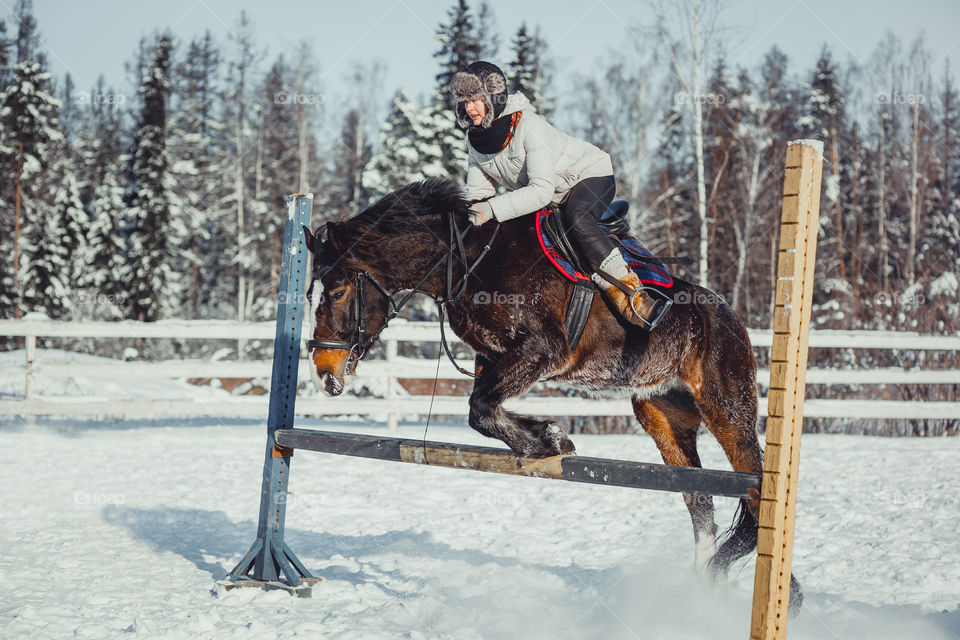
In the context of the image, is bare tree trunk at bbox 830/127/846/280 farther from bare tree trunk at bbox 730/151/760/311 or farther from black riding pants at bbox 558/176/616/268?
black riding pants at bbox 558/176/616/268

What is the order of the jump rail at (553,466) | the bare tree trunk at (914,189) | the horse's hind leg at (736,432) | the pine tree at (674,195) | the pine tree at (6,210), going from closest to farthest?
the jump rail at (553,466)
the horse's hind leg at (736,432)
the pine tree at (674,195)
the bare tree trunk at (914,189)
the pine tree at (6,210)

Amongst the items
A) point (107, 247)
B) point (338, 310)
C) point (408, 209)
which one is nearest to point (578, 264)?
point (408, 209)

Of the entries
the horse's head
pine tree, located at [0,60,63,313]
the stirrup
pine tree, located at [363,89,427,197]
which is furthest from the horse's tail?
pine tree, located at [0,60,63,313]

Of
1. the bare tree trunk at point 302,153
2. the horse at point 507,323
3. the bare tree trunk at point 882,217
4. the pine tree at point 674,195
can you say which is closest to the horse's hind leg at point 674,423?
the horse at point 507,323

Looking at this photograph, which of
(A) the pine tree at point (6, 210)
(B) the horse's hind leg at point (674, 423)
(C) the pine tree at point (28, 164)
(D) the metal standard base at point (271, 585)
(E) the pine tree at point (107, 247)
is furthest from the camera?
(E) the pine tree at point (107, 247)

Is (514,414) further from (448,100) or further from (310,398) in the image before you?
(448,100)

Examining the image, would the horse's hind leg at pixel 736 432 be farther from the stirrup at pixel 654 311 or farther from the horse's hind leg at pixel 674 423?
the stirrup at pixel 654 311

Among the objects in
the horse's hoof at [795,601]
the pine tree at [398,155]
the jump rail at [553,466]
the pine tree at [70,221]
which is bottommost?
the horse's hoof at [795,601]

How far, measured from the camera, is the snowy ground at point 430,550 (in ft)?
11.2

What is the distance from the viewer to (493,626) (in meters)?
3.38

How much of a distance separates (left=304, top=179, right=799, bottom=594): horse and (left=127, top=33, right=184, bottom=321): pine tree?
22.7 meters

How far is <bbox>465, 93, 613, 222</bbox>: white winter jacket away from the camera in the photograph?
337 cm

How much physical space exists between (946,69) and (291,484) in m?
25.5

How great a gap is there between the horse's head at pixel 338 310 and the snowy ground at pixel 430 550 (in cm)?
116
